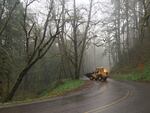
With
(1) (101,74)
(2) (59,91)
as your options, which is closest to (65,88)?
(2) (59,91)

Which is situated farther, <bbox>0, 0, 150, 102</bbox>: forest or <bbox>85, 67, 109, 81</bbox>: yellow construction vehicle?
<bbox>85, 67, 109, 81</bbox>: yellow construction vehicle

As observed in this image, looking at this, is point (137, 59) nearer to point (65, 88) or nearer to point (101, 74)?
point (101, 74)

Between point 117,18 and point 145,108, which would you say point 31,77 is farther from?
point 145,108

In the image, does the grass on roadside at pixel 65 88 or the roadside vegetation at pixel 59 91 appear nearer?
the roadside vegetation at pixel 59 91

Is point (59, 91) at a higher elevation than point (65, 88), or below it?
below

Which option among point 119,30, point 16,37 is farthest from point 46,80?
point 16,37

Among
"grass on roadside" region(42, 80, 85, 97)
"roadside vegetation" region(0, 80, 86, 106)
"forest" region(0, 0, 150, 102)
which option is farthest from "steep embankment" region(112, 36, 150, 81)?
"grass on roadside" region(42, 80, 85, 97)

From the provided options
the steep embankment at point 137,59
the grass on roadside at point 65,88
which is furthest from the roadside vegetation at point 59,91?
the steep embankment at point 137,59

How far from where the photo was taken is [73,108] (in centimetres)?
1275

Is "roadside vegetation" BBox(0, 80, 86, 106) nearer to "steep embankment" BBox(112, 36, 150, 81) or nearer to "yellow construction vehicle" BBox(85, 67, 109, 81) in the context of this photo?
"yellow construction vehicle" BBox(85, 67, 109, 81)

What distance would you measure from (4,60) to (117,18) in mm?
32903

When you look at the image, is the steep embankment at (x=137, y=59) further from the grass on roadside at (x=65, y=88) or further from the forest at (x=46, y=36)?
the grass on roadside at (x=65, y=88)

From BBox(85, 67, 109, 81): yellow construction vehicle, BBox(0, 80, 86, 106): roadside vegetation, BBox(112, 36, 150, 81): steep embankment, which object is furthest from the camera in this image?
BBox(112, 36, 150, 81): steep embankment

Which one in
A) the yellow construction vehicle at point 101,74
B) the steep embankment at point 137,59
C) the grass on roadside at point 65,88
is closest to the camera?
the grass on roadside at point 65,88
